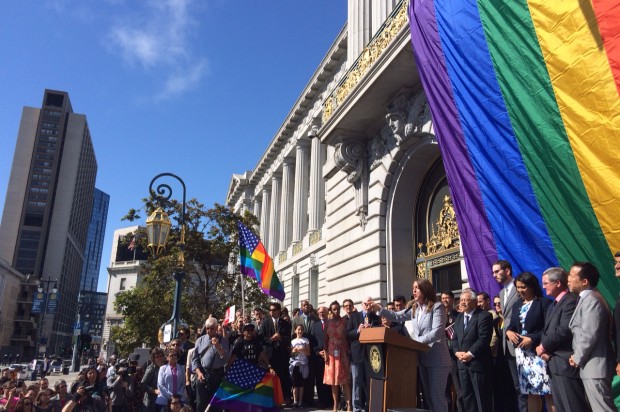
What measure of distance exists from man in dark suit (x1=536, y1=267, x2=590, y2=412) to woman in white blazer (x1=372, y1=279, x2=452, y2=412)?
3.79 feet

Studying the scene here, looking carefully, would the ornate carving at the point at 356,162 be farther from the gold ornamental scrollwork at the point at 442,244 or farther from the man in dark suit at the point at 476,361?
the man in dark suit at the point at 476,361

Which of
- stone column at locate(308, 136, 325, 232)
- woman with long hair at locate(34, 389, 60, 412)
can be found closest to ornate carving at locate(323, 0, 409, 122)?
woman with long hair at locate(34, 389, 60, 412)

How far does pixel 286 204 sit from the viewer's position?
4125 cm

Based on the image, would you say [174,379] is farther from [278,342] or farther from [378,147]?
[378,147]

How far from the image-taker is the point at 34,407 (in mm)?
10062

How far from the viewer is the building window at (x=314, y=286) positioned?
31.1 metres

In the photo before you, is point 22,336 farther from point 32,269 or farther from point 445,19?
point 445,19

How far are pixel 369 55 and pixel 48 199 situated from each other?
463 ft

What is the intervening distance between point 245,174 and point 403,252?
41.5 m

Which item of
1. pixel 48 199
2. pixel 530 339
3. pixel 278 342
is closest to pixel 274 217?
pixel 278 342

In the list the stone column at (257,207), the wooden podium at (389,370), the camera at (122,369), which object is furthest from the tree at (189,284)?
the stone column at (257,207)

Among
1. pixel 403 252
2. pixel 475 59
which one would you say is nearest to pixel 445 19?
pixel 475 59

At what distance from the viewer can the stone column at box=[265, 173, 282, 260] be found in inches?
1708

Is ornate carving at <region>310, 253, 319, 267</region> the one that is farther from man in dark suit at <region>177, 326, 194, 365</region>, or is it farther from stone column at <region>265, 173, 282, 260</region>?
man in dark suit at <region>177, 326, 194, 365</region>
